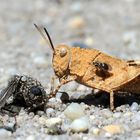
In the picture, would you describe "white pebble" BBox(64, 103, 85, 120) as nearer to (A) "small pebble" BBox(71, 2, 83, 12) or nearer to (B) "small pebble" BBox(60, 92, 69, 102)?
(B) "small pebble" BBox(60, 92, 69, 102)

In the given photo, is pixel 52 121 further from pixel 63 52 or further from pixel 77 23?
pixel 77 23

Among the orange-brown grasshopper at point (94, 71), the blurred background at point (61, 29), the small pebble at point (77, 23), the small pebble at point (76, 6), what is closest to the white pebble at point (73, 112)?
the orange-brown grasshopper at point (94, 71)

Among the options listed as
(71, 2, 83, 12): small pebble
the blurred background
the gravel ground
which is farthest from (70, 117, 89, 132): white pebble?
(71, 2, 83, 12): small pebble

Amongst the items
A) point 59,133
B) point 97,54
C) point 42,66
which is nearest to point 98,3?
point 42,66

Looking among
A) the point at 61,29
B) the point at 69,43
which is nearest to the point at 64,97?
the point at 69,43

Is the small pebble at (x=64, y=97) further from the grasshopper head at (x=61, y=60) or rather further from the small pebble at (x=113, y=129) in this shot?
the small pebble at (x=113, y=129)

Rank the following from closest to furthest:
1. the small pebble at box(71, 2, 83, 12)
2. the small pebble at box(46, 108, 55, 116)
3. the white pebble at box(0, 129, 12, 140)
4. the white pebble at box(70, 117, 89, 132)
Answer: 1. the white pebble at box(0, 129, 12, 140)
2. the white pebble at box(70, 117, 89, 132)
3. the small pebble at box(46, 108, 55, 116)
4. the small pebble at box(71, 2, 83, 12)
